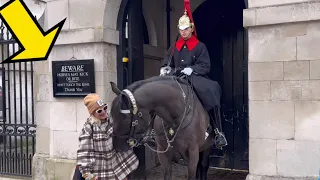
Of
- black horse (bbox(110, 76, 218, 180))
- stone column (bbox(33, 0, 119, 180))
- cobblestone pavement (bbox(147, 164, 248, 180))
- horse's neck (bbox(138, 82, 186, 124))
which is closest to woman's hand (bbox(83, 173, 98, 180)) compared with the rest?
black horse (bbox(110, 76, 218, 180))

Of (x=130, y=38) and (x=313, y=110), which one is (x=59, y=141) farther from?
(x=313, y=110)

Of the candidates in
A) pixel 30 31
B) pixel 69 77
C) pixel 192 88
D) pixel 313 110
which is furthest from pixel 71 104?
pixel 313 110

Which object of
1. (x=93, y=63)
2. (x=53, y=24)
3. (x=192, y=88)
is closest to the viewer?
(x=192, y=88)

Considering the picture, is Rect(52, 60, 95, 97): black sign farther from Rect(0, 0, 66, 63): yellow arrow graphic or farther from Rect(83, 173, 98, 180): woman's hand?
Rect(83, 173, 98, 180): woman's hand

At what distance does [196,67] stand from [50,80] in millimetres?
3271

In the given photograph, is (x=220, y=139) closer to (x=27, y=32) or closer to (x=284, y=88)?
(x=284, y=88)

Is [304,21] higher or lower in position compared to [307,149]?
higher

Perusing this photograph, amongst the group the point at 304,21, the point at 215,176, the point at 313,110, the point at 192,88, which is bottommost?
the point at 215,176

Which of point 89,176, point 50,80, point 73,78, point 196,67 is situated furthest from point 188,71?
point 50,80

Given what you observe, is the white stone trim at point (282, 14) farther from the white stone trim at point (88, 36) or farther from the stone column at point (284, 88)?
the white stone trim at point (88, 36)

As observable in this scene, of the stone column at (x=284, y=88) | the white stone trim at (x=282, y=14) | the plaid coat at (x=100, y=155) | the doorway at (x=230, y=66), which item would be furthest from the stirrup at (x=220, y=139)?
the doorway at (x=230, y=66)

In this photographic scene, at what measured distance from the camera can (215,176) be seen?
7324 mm

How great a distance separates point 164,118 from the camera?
4.39m

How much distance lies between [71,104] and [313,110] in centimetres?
421
